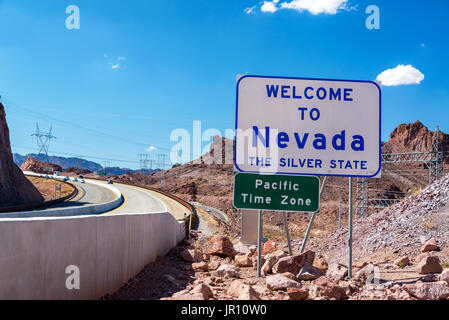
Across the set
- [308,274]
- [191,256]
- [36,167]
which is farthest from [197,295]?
[36,167]

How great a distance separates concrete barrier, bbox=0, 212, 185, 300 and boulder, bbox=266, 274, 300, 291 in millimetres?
2386

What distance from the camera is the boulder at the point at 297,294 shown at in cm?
545

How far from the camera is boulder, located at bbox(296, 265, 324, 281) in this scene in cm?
707

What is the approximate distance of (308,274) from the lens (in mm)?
7074

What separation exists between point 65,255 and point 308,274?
4273mm

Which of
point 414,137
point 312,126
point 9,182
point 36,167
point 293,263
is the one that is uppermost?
point 414,137

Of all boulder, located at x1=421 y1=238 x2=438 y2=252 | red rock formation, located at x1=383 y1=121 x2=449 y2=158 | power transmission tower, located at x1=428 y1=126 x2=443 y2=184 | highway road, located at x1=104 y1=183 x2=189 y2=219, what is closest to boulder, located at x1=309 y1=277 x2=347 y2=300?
boulder, located at x1=421 y1=238 x2=438 y2=252

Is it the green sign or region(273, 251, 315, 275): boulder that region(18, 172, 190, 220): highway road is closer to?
region(273, 251, 315, 275): boulder

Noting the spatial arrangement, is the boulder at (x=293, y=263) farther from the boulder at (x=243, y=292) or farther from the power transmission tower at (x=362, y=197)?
the power transmission tower at (x=362, y=197)

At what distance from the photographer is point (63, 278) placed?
14.8 feet

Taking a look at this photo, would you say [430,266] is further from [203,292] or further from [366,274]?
[203,292]
